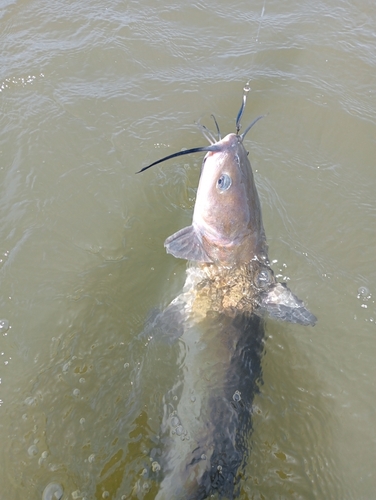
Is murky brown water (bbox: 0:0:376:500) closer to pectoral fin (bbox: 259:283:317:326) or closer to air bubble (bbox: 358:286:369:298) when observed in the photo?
air bubble (bbox: 358:286:369:298)

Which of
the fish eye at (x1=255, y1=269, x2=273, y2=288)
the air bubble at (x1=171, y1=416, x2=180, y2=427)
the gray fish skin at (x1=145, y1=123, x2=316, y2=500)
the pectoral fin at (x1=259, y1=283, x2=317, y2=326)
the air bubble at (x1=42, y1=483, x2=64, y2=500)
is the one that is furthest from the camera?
the fish eye at (x1=255, y1=269, x2=273, y2=288)

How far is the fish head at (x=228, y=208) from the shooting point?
284cm

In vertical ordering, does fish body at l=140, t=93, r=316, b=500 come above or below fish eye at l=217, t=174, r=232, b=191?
below

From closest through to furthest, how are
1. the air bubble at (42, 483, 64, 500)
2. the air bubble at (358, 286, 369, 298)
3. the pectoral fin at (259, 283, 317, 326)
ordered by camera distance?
the air bubble at (42, 483, 64, 500)
the pectoral fin at (259, 283, 317, 326)
the air bubble at (358, 286, 369, 298)

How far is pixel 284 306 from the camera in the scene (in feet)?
10.2

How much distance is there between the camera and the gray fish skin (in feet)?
8.63

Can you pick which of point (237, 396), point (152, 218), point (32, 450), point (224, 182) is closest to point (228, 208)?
point (224, 182)

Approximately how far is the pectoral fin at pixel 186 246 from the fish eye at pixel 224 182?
0.42 meters

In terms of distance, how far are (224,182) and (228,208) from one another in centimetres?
19

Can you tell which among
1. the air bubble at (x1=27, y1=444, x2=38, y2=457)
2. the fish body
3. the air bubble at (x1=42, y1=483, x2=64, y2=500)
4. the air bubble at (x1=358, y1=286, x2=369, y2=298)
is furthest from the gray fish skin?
the air bubble at (x1=358, y1=286, x2=369, y2=298)

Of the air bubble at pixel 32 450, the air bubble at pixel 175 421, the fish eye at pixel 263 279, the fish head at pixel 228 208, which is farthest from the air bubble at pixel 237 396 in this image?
the air bubble at pixel 32 450

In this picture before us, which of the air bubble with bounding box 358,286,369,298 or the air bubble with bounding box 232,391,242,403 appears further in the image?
the air bubble with bounding box 358,286,369,298

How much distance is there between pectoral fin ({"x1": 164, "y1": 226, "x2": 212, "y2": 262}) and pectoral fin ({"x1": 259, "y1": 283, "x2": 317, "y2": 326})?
0.57 metres

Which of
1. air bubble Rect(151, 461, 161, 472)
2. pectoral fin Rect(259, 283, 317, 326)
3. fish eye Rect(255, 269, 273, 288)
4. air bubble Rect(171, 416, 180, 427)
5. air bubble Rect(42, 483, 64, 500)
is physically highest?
fish eye Rect(255, 269, 273, 288)
